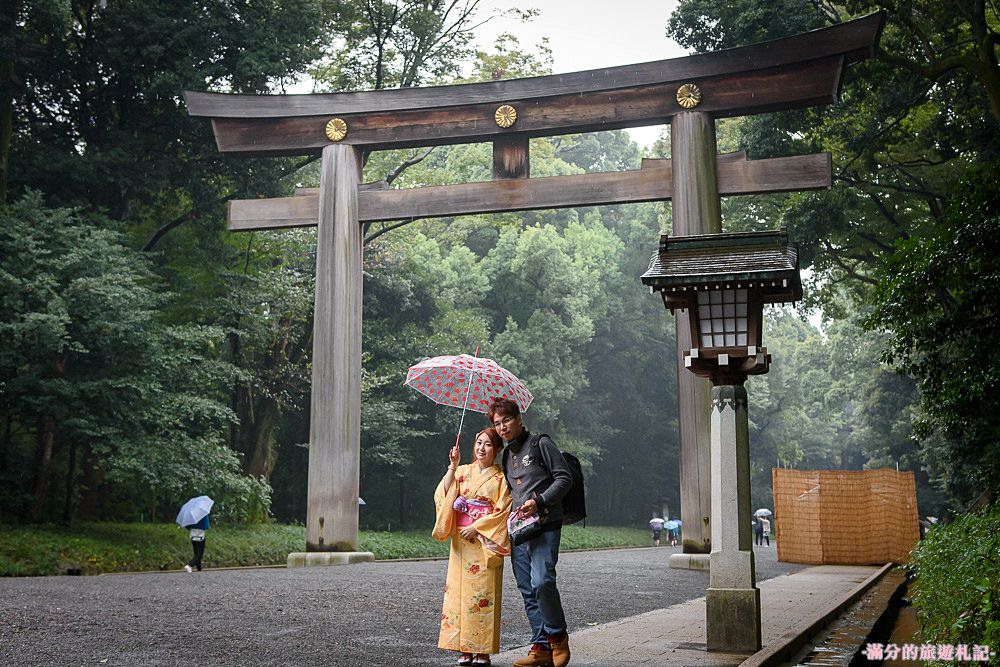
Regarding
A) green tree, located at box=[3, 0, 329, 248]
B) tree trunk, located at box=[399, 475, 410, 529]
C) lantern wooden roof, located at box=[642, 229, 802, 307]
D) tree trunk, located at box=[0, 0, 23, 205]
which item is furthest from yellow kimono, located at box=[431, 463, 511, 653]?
tree trunk, located at box=[399, 475, 410, 529]

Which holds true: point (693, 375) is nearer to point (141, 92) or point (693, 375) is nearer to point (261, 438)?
point (141, 92)

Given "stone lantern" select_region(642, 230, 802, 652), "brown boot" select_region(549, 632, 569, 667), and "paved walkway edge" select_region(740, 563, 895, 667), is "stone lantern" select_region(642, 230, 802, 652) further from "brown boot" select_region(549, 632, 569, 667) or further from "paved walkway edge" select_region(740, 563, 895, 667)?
"brown boot" select_region(549, 632, 569, 667)

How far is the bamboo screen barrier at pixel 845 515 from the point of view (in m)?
18.6

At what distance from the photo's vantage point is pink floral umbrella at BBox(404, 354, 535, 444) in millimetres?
6855

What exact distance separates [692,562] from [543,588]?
362 inches

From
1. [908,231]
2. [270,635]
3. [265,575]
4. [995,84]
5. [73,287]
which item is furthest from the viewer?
[908,231]

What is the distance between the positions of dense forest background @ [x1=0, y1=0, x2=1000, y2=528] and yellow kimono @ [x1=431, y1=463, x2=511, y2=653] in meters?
5.62

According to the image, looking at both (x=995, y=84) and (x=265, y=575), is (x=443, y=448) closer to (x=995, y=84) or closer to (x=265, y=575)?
(x=265, y=575)

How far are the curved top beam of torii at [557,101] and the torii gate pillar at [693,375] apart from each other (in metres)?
0.52

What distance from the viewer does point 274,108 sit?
16.1m

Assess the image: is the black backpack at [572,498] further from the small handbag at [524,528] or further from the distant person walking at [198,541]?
the distant person walking at [198,541]

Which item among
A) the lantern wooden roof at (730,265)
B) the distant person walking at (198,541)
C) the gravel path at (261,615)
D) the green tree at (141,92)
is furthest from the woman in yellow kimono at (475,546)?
the green tree at (141,92)

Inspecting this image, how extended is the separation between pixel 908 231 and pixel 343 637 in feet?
55.4

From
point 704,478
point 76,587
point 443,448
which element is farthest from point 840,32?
point 443,448
